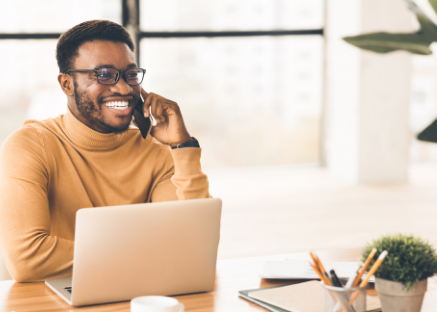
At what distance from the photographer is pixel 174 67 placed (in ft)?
19.3

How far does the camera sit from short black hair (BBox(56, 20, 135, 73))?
189cm

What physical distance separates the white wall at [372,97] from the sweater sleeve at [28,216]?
4482 mm

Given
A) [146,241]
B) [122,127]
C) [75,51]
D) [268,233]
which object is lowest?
[268,233]

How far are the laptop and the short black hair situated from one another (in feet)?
2.88

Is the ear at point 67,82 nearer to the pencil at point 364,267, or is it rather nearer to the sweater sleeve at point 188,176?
the sweater sleeve at point 188,176

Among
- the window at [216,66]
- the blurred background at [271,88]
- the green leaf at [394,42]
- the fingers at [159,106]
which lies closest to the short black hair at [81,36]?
the fingers at [159,106]

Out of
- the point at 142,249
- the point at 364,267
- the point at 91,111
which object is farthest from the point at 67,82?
the point at 364,267

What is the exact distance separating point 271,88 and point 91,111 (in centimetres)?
449

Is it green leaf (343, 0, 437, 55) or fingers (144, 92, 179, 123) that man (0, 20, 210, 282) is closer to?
fingers (144, 92, 179, 123)

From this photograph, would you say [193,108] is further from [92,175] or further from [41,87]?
[92,175]

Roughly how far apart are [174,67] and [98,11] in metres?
0.92

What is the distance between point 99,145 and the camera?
6.23ft

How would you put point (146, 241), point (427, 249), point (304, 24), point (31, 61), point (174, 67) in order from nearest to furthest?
point (427, 249), point (146, 241), point (31, 61), point (174, 67), point (304, 24)

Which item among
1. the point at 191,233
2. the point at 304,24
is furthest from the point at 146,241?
the point at 304,24
